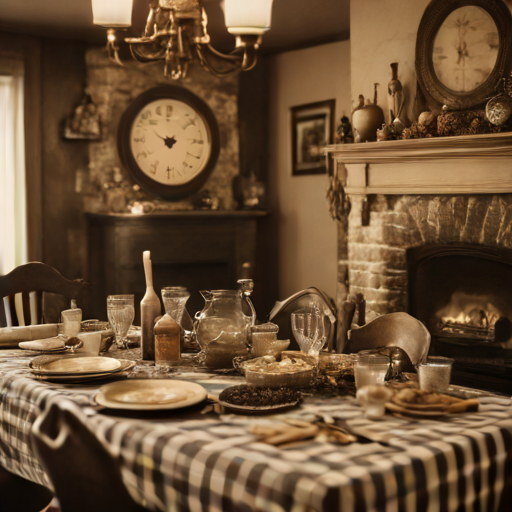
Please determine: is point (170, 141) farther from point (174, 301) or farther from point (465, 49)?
point (174, 301)

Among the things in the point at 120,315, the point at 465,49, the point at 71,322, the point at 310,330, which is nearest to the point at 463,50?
the point at 465,49

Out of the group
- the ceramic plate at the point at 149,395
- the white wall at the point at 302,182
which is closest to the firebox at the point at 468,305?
the white wall at the point at 302,182

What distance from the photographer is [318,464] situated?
1.19m

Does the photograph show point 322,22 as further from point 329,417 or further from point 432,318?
point 329,417

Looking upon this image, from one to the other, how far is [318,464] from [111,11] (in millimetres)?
1857

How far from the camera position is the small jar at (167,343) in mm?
2039

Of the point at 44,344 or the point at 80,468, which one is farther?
the point at 44,344

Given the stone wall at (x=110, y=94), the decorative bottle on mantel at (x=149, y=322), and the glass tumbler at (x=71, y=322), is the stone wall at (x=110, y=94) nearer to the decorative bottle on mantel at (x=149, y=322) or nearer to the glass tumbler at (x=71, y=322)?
the glass tumbler at (x=71, y=322)

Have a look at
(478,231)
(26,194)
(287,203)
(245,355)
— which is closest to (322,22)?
(287,203)

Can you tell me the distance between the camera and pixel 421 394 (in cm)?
156

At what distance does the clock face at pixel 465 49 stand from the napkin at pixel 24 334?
8.14 feet

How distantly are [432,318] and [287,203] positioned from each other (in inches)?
82.2

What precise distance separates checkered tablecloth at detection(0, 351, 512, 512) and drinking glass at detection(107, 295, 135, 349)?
70 cm

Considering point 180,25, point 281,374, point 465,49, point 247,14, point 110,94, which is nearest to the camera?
point 281,374
